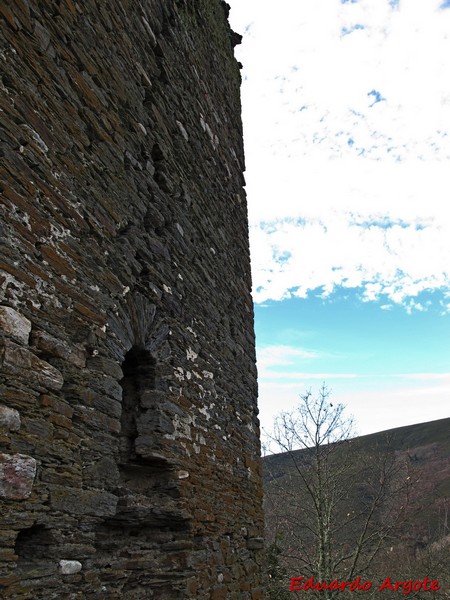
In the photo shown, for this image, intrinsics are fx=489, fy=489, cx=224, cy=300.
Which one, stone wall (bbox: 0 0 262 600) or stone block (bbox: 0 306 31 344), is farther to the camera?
stone wall (bbox: 0 0 262 600)

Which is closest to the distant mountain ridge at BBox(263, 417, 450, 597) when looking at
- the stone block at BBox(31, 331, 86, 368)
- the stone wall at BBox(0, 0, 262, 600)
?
the stone wall at BBox(0, 0, 262, 600)

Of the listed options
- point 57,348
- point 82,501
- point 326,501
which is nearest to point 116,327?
point 57,348

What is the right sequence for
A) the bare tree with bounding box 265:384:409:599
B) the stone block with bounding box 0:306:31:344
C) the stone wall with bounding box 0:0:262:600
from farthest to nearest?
the bare tree with bounding box 265:384:409:599
the stone wall with bounding box 0:0:262:600
the stone block with bounding box 0:306:31:344

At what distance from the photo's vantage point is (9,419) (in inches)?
83.9

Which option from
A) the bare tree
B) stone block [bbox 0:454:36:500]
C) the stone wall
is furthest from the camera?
the bare tree

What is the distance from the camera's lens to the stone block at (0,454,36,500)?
2041 mm

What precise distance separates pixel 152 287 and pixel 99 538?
171 centimetres

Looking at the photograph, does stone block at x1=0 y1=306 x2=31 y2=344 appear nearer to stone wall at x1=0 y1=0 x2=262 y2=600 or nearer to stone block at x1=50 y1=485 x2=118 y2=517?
stone wall at x1=0 y1=0 x2=262 y2=600

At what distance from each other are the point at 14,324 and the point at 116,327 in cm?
90

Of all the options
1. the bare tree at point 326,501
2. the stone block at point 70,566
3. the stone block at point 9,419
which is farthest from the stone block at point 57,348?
the bare tree at point 326,501

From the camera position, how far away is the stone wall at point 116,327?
2303 mm

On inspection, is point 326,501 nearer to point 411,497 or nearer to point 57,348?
point 411,497

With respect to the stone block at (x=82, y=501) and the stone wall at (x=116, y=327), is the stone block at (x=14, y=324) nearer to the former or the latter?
the stone wall at (x=116, y=327)

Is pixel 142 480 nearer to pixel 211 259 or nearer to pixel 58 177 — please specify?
pixel 58 177
